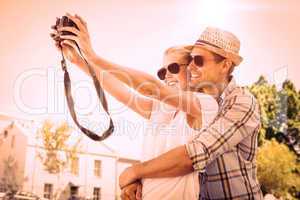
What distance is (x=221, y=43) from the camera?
6.87ft

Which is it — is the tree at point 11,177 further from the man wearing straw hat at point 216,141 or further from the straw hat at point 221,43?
the straw hat at point 221,43

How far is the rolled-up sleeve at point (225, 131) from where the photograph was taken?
186 cm

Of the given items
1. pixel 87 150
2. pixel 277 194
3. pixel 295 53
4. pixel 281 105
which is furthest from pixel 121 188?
pixel 295 53

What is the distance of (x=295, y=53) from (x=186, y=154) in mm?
931

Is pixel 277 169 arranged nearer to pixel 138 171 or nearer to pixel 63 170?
pixel 138 171

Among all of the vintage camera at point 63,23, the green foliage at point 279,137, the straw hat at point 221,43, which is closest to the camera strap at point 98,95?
the vintage camera at point 63,23

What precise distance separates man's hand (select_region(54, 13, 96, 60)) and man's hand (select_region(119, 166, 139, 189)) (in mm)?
460

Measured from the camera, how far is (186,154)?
1.86 meters

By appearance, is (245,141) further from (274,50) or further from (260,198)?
(274,50)

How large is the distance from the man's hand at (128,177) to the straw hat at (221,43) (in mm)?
579

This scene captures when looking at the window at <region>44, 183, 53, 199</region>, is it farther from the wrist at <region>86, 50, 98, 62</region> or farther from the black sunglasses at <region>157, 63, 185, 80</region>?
the black sunglasses at <region>157, 63, 185, 80</region>

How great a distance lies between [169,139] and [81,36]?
53 cm

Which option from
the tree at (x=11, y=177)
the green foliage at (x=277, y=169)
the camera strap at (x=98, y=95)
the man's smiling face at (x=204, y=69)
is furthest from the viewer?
the green foliage at (x=277, y=169)

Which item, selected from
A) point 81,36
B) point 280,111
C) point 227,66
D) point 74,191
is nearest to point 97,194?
point 74,191
